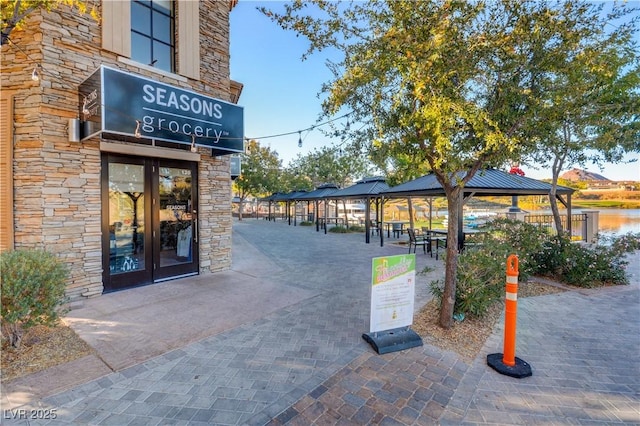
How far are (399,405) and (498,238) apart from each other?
14.8 ft

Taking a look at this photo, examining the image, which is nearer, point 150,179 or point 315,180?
point 150,179

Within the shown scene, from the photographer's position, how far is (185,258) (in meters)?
6.69

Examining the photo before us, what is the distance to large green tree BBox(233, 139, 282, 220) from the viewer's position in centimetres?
3008

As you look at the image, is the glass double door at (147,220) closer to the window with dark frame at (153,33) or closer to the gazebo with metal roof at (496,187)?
the window with dark frame at (153,33)

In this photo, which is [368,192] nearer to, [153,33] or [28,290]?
[153,33]

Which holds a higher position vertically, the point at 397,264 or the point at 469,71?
the point at 469,71

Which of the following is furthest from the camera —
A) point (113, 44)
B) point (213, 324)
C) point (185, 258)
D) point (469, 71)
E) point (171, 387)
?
point (185, 258)

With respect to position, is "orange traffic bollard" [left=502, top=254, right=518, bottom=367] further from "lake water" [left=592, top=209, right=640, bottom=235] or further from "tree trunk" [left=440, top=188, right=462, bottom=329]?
"lake water" [left=592, top=209, right=640, bottom=235]

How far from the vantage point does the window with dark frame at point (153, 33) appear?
19.3 ft

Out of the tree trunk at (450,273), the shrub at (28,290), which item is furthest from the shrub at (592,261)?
the shrub at (28,290)

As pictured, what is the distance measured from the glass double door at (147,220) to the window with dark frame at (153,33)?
216 centimetres

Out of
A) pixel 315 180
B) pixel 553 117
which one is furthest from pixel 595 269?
pixel 315 180

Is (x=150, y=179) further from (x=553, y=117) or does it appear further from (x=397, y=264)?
(x=553, y=117)

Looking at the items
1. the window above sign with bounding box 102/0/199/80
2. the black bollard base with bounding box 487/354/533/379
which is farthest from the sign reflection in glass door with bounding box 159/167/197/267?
the black bollard base with bounding box 487/354/533/379
